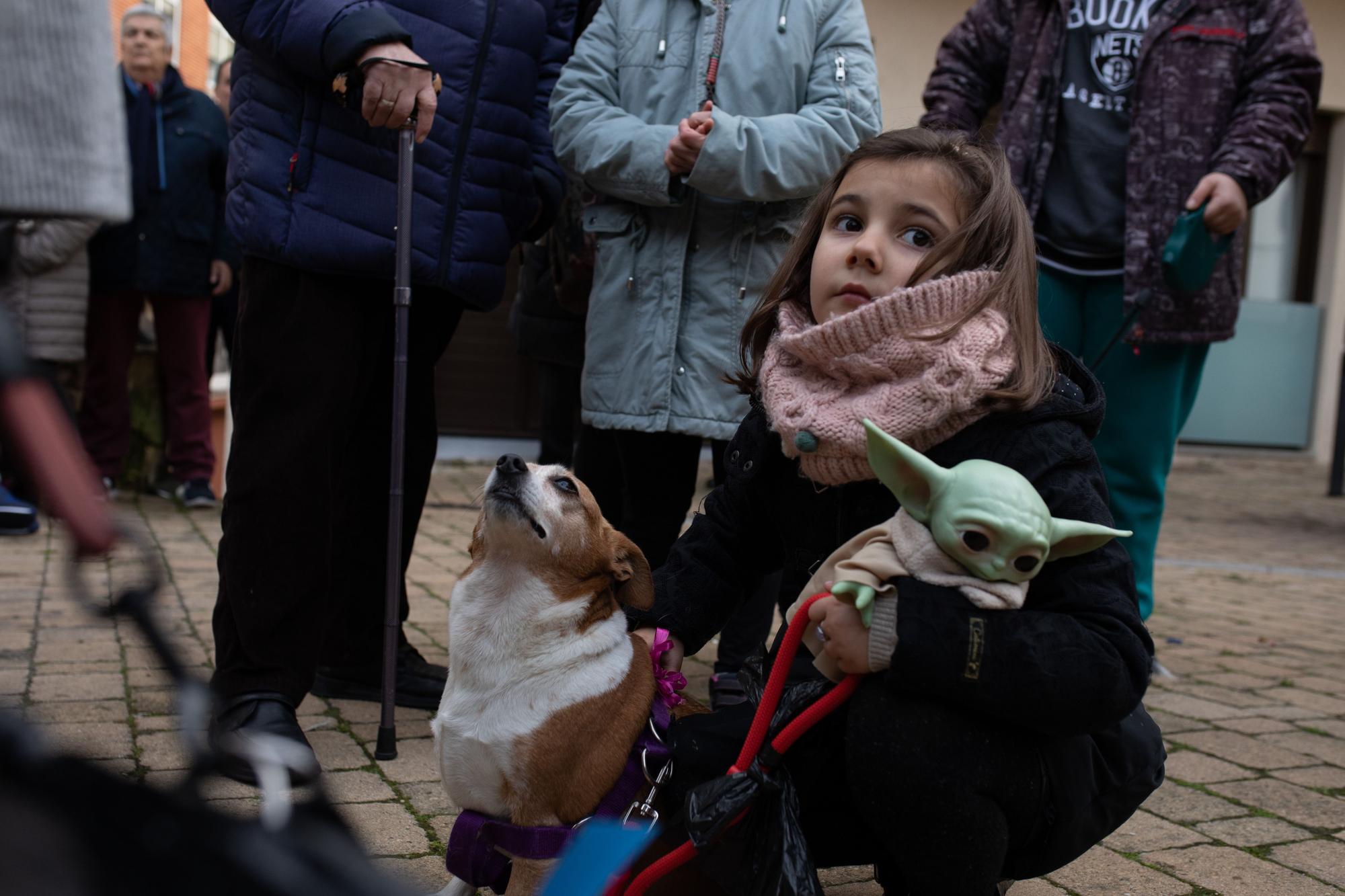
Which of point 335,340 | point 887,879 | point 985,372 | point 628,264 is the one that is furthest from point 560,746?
point 628,264

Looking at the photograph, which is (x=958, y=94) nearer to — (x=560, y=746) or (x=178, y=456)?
(x=560, y=746)

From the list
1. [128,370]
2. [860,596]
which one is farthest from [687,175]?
[128,370]

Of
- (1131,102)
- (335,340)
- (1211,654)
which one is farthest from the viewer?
(1211,654)

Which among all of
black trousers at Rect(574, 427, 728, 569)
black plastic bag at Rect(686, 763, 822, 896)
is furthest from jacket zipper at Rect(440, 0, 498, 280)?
black plastic bag at Rect(686, 763, 822, 896)

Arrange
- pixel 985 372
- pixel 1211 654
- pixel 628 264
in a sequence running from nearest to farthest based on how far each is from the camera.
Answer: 1. pixel 985 372
2. pixel 628 264
3. pixel 1211 654

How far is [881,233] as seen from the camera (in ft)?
7.34

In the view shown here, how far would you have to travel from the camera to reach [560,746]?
221 centimetres

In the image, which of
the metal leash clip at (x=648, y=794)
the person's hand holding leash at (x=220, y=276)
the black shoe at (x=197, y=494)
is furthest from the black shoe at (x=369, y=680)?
the person's hand holding leash at (x=220, y=276)

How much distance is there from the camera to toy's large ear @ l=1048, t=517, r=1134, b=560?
5.83 feet

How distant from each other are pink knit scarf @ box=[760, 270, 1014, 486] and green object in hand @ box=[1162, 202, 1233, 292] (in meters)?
1.84

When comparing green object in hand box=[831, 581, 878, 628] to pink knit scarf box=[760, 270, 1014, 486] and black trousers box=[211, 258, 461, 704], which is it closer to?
pink knit scarf box=[760, 270, 1014, 486]

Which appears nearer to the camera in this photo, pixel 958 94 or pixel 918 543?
pixel 918 543

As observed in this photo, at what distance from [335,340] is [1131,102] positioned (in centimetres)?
251

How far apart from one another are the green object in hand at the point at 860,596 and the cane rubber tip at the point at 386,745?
1.53 meters
